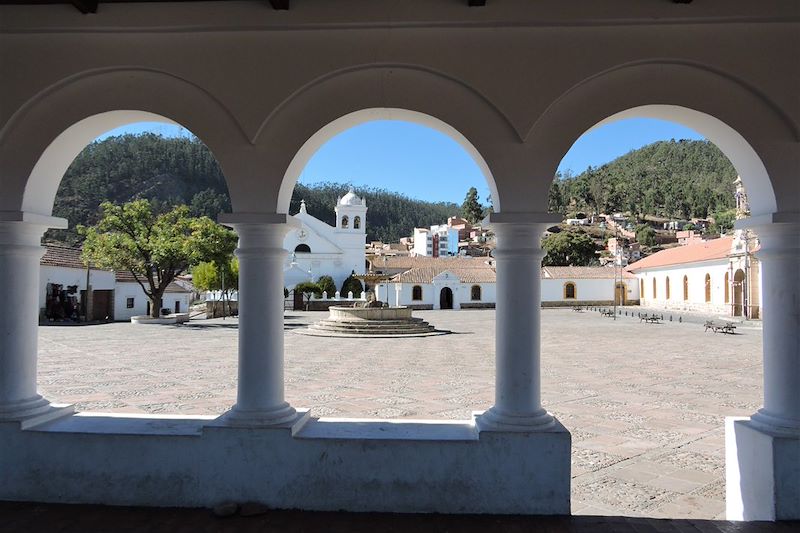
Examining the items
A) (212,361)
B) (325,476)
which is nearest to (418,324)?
(212,361)

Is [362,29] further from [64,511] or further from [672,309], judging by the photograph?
[672,309]

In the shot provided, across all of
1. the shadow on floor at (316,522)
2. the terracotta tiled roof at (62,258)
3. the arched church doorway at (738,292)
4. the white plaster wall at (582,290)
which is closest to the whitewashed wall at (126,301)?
the terracotta tiled roof at (62,258)

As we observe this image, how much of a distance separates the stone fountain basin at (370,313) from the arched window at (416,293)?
20.2 meters

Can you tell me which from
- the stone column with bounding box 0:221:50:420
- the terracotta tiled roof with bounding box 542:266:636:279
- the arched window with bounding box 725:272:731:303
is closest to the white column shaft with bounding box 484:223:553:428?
the stone column with bounding box 0:221:50:420

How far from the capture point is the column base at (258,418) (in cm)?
363

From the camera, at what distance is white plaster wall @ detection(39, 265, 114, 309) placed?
26.0 m

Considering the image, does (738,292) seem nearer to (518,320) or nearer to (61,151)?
(518,320)

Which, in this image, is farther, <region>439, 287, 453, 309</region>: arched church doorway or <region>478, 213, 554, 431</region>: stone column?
<region>439, 287, 453, 309</region>: arched church doorway

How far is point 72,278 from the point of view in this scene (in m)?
28.0

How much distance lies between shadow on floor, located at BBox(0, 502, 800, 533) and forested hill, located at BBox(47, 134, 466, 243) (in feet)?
226

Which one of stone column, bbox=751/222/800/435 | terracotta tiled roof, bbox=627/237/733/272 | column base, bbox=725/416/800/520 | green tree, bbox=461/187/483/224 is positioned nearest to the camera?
column base, bbox=725/416/800/520

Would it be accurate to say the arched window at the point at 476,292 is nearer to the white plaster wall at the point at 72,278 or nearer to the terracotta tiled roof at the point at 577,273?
the terracotta tiled roof at the point at 577,273

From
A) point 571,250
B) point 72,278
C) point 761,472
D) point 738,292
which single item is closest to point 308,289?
point 72,278

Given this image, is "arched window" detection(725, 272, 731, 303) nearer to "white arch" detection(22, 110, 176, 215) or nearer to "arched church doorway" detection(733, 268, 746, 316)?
"arched church doorway" detection(733, 268, 746, 316)
